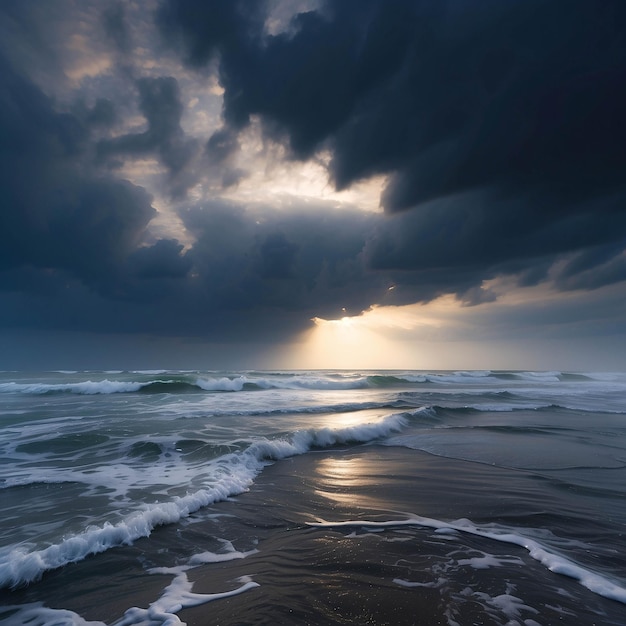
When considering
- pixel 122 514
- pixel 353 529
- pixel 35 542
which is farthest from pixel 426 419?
pixel 35 542

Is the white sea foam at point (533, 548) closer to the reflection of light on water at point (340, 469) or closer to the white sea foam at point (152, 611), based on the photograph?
the white sea foam at point (152, 611)

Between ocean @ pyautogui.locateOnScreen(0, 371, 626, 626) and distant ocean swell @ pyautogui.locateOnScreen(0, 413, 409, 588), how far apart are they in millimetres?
22

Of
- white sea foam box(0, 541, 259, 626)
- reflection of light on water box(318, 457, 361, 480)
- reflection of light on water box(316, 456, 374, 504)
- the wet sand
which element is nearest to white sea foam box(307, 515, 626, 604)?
the wet sand

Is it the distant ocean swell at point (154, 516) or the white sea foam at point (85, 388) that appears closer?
the distant ocean swell at point (154, 516)

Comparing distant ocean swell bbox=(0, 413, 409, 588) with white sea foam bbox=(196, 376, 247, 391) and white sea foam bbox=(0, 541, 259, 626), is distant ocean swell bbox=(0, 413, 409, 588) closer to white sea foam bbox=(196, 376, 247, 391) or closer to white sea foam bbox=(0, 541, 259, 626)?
white sea foam bbox=(0, 541, 259, 626)

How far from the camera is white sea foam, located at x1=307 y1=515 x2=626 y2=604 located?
380 cm

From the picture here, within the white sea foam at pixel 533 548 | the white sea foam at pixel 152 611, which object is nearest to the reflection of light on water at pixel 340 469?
the white sea foam at pixel 533 548

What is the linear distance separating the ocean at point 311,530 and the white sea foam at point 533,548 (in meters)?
0.03

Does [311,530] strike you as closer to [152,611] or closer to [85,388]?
[152,611]

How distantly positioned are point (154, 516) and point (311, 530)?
8.04 feet

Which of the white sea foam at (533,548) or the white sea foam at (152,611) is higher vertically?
the white sea foam at (152,611)

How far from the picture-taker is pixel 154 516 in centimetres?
569

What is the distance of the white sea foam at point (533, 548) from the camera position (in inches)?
150

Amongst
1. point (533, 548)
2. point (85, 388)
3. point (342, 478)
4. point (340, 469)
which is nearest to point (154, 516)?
point (342, 478)
